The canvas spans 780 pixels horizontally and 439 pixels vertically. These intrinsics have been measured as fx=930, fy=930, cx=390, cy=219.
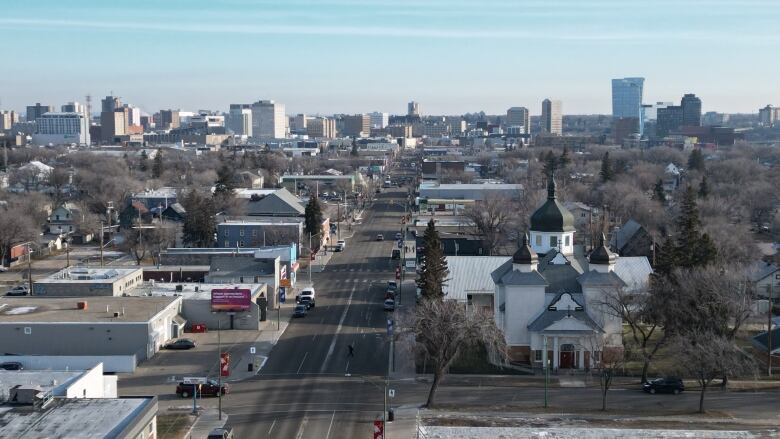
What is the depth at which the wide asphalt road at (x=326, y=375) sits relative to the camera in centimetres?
3031

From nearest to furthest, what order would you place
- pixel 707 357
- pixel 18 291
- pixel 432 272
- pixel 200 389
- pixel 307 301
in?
pixel 707 357 < pixel 200 389 < pixel 432 272 < pixel 307 301 < pixel 18 291

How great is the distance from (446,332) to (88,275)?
25075mm

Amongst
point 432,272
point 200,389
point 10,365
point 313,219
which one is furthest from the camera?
point 313,219

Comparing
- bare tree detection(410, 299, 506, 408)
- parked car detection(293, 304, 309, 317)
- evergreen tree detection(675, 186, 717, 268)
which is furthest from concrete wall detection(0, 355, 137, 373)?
evergreen tree detection(675, 186, 717, 268)

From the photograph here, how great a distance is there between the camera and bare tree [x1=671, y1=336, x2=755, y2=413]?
102 ft

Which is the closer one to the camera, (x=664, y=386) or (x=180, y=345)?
(x=664, y=386)

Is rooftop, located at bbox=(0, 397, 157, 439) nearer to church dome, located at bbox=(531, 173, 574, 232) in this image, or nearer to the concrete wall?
the concrete wall

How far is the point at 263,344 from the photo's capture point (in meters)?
42.1

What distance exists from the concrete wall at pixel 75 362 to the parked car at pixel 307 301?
14.0 metres

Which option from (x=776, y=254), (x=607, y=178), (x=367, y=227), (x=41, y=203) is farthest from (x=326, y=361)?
(x=607, y=178)

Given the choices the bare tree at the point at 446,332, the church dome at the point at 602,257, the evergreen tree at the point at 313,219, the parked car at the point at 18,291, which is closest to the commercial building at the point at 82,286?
the parked car at the point at 18,291

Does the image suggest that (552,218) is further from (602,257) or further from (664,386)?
(664,386)

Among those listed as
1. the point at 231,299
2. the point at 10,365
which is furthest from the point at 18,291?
the point at 10,365

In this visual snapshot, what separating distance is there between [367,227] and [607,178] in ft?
111
